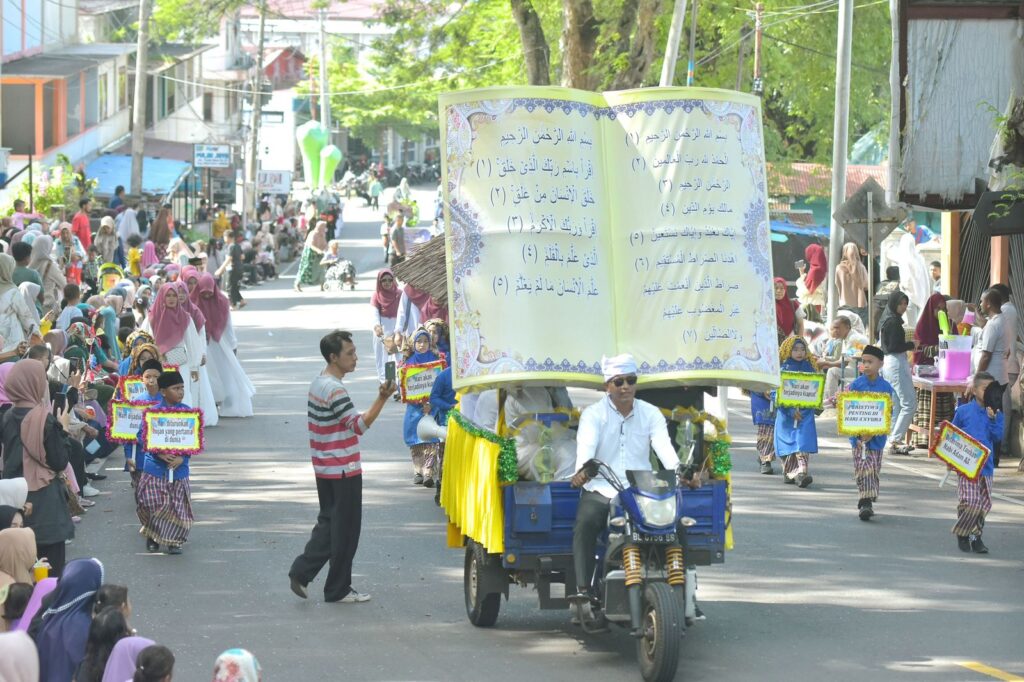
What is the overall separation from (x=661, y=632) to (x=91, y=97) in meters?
47.9

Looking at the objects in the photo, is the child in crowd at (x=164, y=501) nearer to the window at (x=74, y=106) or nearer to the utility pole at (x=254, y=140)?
the window at (x=74, y=106)

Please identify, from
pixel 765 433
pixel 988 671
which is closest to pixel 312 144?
pixel 765 433

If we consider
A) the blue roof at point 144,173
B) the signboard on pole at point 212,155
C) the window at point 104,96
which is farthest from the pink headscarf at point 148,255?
the window at point 104,96

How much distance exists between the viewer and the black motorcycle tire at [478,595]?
1075 cm

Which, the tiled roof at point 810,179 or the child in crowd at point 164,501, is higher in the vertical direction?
the tiled roof at point 810,179

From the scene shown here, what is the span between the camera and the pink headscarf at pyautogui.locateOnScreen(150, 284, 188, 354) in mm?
18500

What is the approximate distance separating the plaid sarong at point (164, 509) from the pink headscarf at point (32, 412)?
2.20m

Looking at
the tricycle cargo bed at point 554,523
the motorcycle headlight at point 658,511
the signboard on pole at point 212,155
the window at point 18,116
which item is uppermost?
the window at point 18,116

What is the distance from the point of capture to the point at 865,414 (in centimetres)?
1530

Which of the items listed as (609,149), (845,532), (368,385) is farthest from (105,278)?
(609,149)

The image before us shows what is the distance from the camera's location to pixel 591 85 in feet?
96.8

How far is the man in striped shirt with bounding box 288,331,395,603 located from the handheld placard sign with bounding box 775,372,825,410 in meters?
6.38

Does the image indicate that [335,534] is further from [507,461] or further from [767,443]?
[767,443]

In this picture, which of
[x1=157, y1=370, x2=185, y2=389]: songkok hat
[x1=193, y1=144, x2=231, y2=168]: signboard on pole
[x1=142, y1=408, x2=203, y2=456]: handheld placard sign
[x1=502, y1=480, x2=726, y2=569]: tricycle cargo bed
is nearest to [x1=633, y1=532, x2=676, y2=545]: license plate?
[x1=502, y1=480, x2=726, y2=569]: tricycle cargo bed
